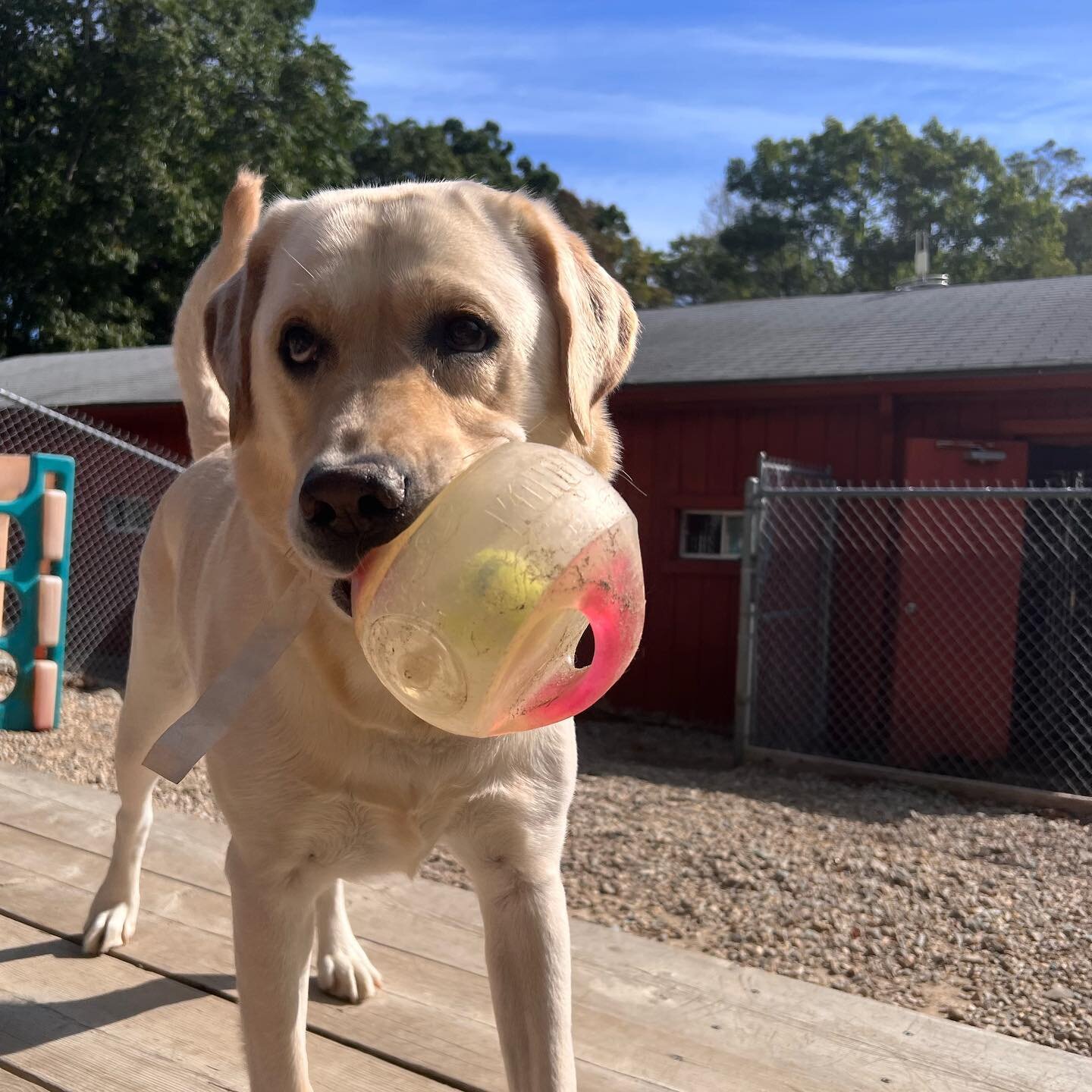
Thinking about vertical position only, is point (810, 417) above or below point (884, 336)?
below

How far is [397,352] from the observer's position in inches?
74.5

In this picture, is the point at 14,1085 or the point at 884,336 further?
the point at 884,336

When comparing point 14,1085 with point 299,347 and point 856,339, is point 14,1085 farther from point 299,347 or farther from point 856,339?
point 856,339

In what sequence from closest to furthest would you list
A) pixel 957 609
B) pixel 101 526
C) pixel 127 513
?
pixel 957 609
pixel 101 526
pixel 127 513

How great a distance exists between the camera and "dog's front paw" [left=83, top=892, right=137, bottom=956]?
2855 millimetres

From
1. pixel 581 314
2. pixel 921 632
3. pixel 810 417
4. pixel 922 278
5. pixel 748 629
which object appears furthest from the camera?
pixel 922 278

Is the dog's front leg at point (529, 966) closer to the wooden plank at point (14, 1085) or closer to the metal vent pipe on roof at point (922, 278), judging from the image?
the wooden plank at point (14, 1085)

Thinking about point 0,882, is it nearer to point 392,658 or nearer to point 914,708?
point 392,658

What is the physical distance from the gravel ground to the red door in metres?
1.51

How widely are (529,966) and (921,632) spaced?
7.41m

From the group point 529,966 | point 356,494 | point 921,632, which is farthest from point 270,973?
point 921,632

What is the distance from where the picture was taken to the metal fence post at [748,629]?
7957 millimetres

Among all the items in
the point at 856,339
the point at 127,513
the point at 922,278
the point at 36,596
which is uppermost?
the point at 922,278

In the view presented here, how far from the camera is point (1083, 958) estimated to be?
392cm
